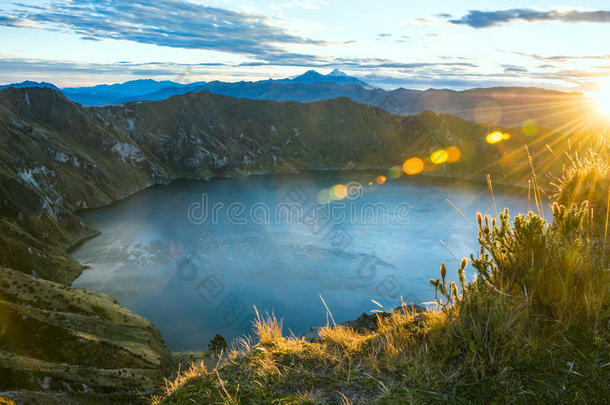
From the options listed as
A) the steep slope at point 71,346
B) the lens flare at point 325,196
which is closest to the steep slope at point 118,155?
the steep slope at point 71,346

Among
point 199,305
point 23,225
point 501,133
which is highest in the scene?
point 501,133

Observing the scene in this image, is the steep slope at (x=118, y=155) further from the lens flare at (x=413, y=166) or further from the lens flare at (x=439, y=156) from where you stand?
the lens flare at (x=413, y=166)

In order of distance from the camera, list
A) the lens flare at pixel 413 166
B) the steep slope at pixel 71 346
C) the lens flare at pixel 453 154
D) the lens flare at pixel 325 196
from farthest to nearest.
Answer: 1. the lens flare at pixel 413 166
2. the lens flare at pixel 453 154
3. the lens flare at pixel 325 196
4. the steep slope at pixel 71 346

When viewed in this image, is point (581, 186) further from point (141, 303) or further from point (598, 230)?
point (141, 303)

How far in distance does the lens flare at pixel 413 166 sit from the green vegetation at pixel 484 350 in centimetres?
17617

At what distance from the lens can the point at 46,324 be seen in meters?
36.8

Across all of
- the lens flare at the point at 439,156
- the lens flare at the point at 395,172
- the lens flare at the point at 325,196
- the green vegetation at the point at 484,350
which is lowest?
the lens flare at the point at 325,196

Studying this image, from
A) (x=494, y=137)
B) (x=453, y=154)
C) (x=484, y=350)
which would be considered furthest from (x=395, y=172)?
(x=484, y=350)

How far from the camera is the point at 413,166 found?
7131 inches

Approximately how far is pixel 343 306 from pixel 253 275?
65.5 feet

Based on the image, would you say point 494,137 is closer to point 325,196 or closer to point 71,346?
point 325,196

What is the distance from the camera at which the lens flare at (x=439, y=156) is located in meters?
176

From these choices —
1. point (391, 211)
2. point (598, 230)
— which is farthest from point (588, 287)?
point (391, 211)

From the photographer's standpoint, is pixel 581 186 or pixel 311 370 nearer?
pixel 311 370
